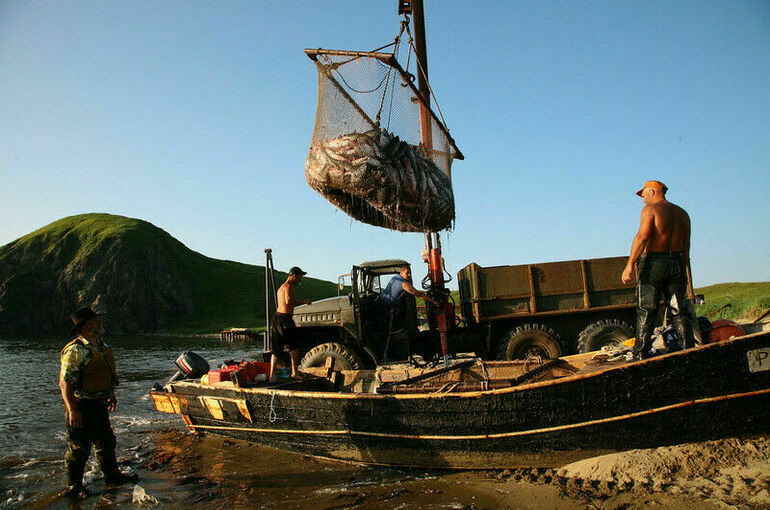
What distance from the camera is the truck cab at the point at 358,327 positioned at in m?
8.72

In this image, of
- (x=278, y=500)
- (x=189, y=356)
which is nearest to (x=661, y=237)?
(x=278, y=500)

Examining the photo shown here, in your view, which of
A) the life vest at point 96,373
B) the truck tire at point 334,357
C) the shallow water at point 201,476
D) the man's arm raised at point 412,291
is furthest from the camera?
the truck tire at point 334,357

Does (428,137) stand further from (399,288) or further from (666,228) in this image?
(666,228)

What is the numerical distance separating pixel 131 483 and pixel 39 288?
188ft

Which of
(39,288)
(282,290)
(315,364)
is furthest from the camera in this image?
(39,288)

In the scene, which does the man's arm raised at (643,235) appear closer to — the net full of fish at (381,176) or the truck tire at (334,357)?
Answer: the net full of fish at (381,176)

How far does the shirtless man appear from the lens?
440cm

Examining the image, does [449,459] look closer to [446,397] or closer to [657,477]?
[446,397]

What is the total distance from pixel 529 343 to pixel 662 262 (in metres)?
5.21

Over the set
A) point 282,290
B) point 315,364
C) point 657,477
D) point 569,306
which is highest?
point 282,290

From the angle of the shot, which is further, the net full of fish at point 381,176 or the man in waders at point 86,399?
the net full of fish at point 381,176

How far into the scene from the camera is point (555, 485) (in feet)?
14.6

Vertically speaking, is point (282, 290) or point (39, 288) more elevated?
point (39, 288)

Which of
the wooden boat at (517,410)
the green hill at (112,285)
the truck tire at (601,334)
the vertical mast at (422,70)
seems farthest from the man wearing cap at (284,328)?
the green hill at (112,285)
